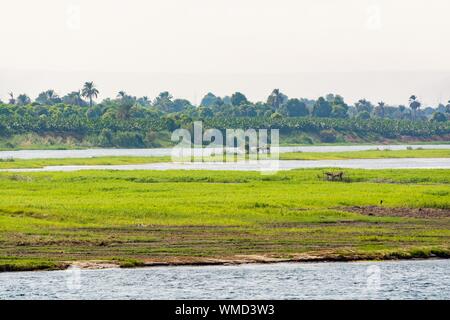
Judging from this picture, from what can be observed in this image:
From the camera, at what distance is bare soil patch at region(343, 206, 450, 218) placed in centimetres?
4700

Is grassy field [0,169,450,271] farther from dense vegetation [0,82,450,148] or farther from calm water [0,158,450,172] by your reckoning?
dense vegetation [0,82,450,148]

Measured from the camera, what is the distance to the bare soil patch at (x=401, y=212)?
154 ft

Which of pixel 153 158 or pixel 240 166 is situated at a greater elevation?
pixel 240 166

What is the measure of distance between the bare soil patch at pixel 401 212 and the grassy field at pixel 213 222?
0.09 meters

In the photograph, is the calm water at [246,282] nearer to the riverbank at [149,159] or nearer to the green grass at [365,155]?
the riverbank at [149,159]

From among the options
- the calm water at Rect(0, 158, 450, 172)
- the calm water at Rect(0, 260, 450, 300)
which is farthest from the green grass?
the calm water at Rect(0, 260, 450, 300)

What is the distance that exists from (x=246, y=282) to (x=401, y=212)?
58.3 feet

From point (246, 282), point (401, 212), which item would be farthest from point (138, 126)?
point (246, 282)

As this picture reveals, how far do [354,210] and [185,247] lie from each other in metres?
13.7

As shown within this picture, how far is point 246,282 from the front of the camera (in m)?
32.0

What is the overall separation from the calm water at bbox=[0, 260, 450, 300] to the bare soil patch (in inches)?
462

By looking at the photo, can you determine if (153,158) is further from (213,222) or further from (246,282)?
(246,282)

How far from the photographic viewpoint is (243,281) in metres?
32.2

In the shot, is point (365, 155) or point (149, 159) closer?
point (149, 159)
